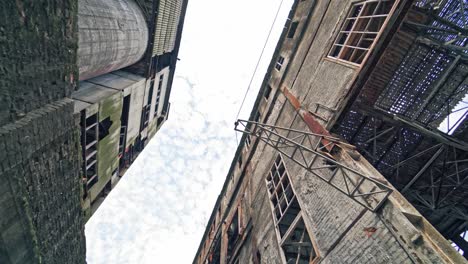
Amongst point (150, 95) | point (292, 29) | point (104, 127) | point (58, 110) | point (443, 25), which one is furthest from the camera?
point (150, 95)

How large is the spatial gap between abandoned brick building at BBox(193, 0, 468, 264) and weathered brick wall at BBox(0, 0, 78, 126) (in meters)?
5.95

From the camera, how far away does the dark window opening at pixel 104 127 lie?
38.3 ft

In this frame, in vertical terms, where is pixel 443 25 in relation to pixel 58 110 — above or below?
above

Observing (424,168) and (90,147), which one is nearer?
(424,168)

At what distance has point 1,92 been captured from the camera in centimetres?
464

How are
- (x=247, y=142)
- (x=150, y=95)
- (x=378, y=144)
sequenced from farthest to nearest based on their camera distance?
(x=150, y=95) < (x=247, y=142) < (x=378, y=144)

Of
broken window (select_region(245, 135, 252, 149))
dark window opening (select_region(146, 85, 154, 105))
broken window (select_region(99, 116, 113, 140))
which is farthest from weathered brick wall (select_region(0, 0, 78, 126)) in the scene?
broken window (select_region(245, 135, 252, 149))

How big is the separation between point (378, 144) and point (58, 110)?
9980mm

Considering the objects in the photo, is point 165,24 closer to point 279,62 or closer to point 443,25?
point 279,62

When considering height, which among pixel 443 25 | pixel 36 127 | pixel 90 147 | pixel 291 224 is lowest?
pixel 90 147

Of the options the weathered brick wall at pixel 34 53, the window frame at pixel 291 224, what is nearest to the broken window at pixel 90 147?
the weathered brick wall at pixel 34 53

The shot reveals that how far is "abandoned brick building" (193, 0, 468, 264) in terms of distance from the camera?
15.0 feet

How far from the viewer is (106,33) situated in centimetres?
930

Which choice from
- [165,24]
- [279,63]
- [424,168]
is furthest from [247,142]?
[424,168]
